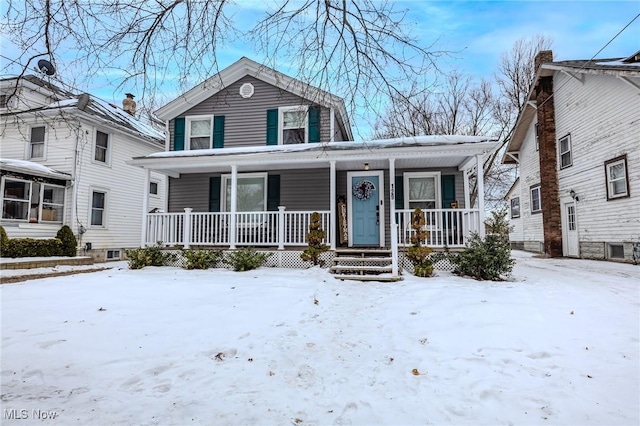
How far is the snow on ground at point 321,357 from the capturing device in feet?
7.82

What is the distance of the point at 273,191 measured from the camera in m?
10.6

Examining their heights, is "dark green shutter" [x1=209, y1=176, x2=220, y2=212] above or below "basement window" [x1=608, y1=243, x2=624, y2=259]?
above

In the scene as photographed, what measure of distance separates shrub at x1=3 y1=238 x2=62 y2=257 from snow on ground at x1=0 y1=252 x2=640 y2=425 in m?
6.08

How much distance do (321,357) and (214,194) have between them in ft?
28.0

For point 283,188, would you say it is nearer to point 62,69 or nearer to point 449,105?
point 62,69

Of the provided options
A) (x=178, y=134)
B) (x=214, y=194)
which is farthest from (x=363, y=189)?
(x=178, y=134)

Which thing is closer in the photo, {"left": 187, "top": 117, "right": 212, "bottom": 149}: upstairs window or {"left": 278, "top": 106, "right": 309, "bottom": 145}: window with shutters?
{"left": 278, "top": 106, "right": 309, "bottom": 145}: window with shutters

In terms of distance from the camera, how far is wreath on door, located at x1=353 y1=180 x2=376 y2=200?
10094 millimetres

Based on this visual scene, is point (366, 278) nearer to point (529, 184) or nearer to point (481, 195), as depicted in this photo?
point (481, 195)

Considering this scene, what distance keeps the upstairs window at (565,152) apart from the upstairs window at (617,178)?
2.00 metres

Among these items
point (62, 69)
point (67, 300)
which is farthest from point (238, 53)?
point (67, 300)

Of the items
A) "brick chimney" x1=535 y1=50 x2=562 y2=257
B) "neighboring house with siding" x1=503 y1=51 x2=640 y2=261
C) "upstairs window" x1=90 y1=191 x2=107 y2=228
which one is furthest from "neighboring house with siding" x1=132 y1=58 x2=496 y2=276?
"brick chimney" x1=535 y1=50 x2=562 y2=257

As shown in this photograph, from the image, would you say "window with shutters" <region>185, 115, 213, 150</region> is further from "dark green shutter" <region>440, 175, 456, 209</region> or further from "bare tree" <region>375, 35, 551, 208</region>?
"bare tree" <region>375, 35, 551, 208</region>

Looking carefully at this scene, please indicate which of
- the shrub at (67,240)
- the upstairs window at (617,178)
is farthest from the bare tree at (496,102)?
the shrub at (67,240)
